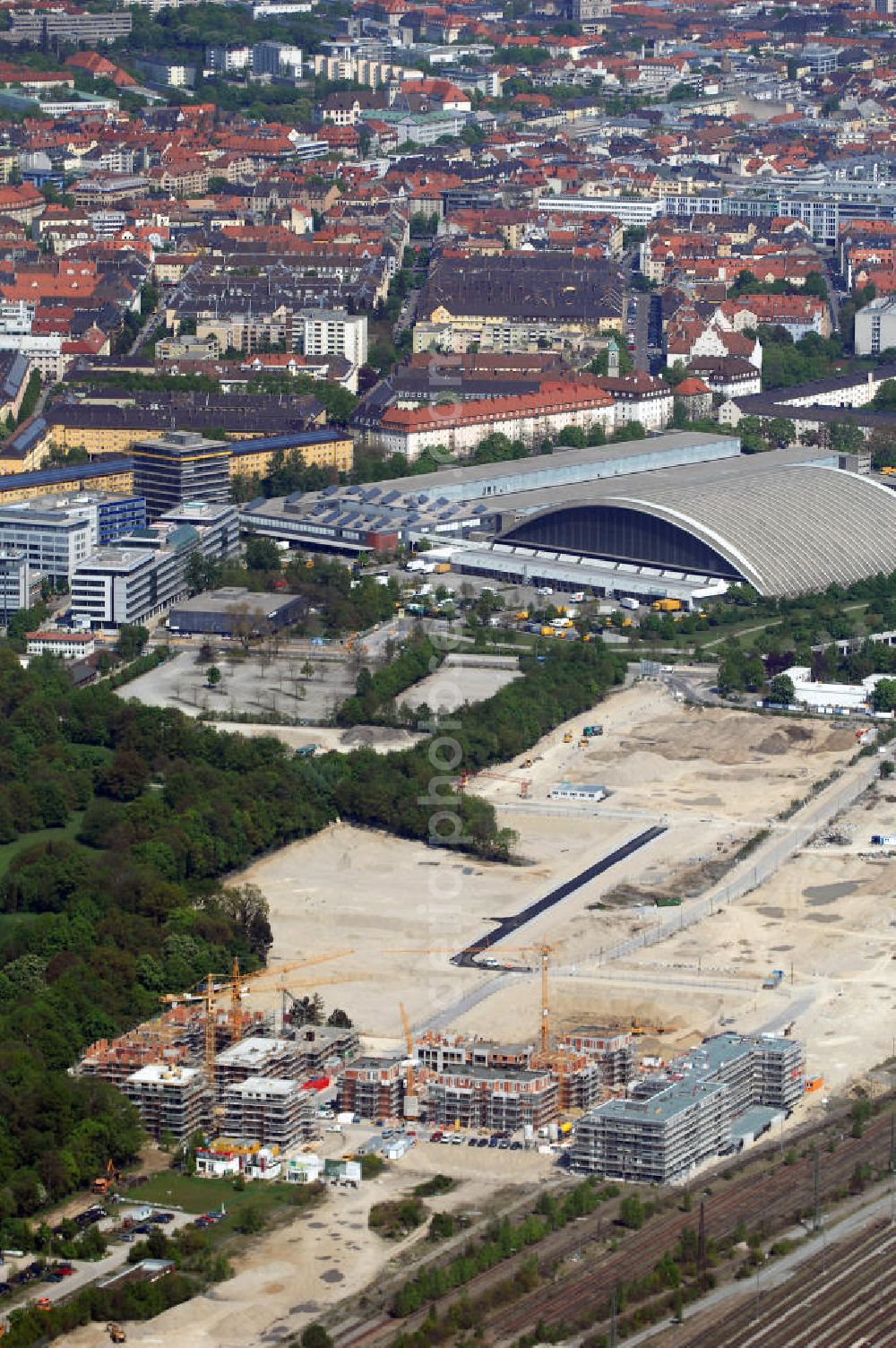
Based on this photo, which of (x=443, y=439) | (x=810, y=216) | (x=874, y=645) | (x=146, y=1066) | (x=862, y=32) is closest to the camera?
(x=146, y=1066)

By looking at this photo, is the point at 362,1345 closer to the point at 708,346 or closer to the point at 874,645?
the point at 874,645

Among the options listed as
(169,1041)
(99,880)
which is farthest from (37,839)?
(169,1041)

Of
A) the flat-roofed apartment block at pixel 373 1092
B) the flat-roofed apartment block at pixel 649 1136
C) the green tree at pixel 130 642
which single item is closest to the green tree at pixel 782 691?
the green tree at pixel 130 642

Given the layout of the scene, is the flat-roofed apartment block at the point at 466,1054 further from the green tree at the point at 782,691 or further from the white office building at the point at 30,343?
the white office building at the point at 30,343

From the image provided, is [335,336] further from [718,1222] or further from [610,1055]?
[718,1222]

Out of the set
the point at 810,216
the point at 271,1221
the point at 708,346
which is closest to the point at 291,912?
the point at 271,1221

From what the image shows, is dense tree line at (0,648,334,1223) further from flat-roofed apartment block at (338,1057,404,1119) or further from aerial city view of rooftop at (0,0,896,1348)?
flat-roofed apartment block at (338,1057,404,1119)
